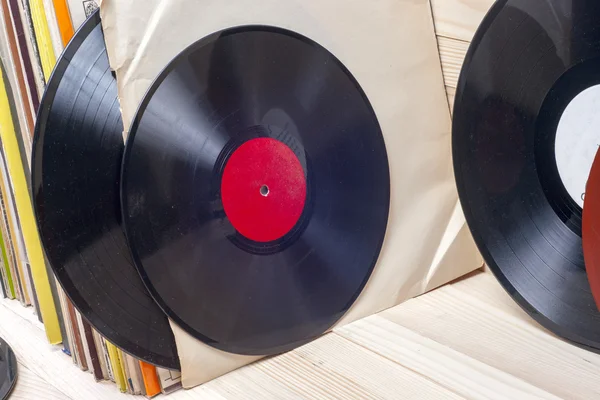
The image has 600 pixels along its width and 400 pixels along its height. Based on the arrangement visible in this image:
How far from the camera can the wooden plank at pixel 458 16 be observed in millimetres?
958

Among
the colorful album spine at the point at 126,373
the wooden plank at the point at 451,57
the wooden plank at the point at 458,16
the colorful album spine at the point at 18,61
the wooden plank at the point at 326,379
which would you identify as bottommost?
the colorful album spine at the point at 126,373

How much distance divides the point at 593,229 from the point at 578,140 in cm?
14

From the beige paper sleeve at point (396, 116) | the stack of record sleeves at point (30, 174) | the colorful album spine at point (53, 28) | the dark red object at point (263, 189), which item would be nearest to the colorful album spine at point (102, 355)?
the stack of record sleeves at point (30, 174)

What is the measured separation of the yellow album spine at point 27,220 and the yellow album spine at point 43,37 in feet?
0.42

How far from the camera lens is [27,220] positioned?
35.0 inches

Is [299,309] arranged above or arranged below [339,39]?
below

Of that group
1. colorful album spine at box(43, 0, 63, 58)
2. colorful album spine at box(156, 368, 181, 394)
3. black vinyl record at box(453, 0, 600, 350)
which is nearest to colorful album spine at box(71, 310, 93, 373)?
colorful album spine at box(156, 368, 181, 394)

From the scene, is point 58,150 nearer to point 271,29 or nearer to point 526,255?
point 271,29

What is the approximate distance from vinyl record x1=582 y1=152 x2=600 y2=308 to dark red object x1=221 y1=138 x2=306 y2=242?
334mm

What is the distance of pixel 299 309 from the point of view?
0.83m

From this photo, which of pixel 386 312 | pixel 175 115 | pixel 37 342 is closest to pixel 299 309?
pixel 386 312

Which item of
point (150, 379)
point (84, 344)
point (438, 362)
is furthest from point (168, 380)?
point (438, 362)

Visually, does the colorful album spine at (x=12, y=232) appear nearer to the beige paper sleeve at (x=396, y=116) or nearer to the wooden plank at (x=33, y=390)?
the wooden plank at (x=33, y=390)

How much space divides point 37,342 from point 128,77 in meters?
0.46
